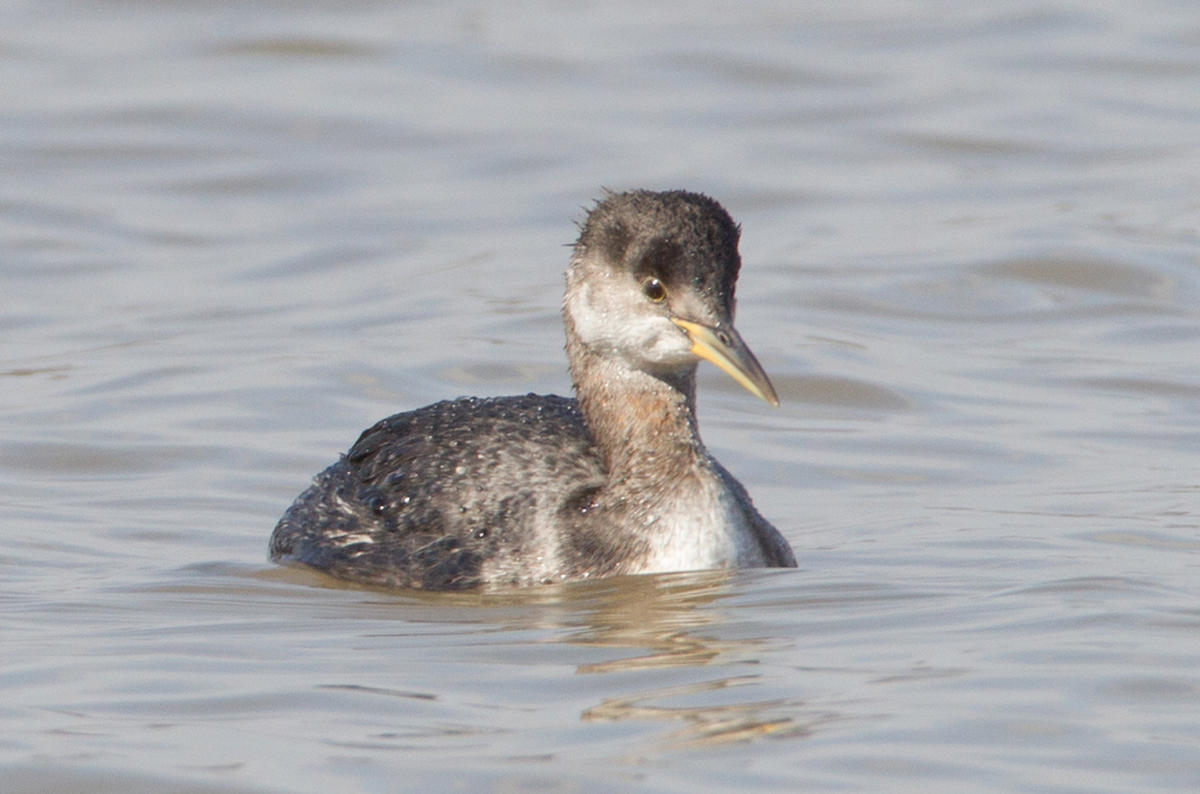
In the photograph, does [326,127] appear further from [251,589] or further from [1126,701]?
[1126,701]

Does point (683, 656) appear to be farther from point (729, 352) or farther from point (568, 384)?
point (568, 384)

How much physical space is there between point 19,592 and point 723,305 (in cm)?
312

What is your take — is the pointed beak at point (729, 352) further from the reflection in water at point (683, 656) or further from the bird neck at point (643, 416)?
the reflection in water at point (683, 656)

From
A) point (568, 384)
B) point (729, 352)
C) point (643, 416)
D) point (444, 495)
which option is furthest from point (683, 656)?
point (568, 384)

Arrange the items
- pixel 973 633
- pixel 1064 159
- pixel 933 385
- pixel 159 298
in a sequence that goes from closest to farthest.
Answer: pixel 973 633 < pixel 933 385 < pixel 159 298 < pixel 1064 159

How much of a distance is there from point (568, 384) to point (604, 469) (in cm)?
392

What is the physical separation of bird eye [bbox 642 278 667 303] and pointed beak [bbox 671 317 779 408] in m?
0.11

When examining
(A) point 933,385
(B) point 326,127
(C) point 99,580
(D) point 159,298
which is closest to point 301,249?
(D) point 159,298

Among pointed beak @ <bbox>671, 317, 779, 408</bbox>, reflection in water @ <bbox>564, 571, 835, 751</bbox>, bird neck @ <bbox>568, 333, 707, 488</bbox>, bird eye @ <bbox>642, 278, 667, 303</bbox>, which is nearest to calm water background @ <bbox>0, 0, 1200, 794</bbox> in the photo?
reflection in water @ <bbox>564, 571, 835, 751</bbox>

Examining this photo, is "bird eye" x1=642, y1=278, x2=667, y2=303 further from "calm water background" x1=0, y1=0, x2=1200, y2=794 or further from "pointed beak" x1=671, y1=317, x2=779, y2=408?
"calm water background" x1=0, y1=0, x2=1200, y2=794

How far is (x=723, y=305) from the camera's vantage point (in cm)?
864

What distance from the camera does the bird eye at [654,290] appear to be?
8.67 meters

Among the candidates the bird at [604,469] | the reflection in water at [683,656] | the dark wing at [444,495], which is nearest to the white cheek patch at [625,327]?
the bird at [604,469]

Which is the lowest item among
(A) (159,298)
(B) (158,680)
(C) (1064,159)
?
(B) (158,680)
